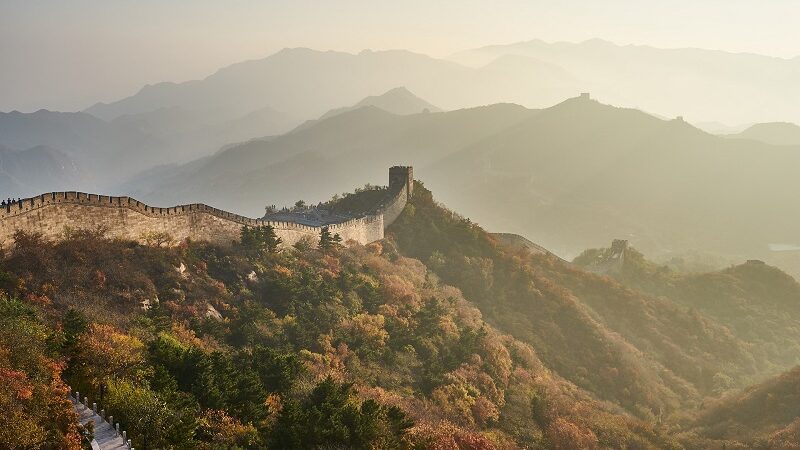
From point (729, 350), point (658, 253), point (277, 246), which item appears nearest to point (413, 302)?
point (277, 246)

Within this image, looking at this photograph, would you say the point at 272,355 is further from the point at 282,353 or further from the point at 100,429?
the point at 100,429

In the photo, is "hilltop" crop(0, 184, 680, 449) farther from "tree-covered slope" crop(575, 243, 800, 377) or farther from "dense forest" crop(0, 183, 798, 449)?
"tree-covered slope" crop(575, 243, 800, 377)

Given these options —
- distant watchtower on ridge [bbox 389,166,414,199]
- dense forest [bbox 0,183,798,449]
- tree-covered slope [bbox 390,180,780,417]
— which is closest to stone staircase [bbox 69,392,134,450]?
dense forest [bbox 0,183,798,449]

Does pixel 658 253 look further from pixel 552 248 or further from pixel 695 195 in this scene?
pixel 695 195

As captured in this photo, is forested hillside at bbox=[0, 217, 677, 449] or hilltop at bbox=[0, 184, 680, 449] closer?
forested hillside at bbox=[0, 217, 677, 449]

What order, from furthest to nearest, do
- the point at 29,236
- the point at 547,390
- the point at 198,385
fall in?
the point at 547,390
the point at 29,236
the point at 198,385

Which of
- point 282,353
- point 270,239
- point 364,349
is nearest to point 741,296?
point 364,349

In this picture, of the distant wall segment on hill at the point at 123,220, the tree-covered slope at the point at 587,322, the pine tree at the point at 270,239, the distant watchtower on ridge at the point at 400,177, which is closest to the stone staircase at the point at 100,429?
the distant wall segment on hill at the point at 123,220
